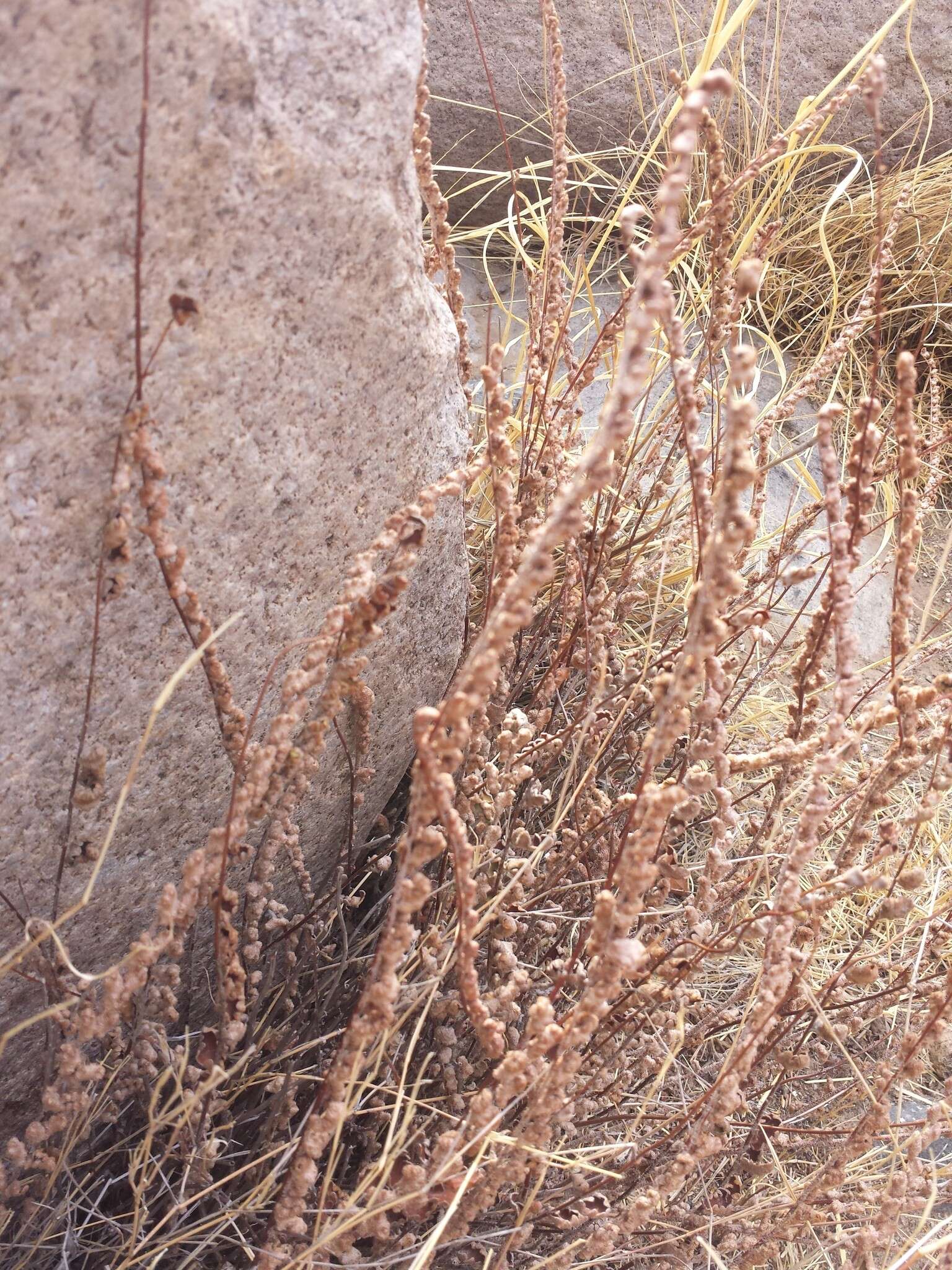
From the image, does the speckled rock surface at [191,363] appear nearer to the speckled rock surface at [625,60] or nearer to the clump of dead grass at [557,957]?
the clump of dead grass at [557,957]

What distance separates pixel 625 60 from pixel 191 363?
2176mm

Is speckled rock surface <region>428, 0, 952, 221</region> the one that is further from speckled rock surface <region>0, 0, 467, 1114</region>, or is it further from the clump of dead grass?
speckled rock surface <region>0, 0, 467, 1114</region>

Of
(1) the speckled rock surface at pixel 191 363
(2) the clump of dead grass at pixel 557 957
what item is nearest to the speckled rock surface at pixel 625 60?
(2) the clump of dead grass at pixel 557 957

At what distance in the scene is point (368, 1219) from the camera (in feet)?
2.93

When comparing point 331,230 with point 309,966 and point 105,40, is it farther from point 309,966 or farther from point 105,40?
point 309,966

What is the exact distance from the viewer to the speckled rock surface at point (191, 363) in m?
0.74

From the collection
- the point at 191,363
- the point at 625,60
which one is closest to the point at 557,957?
the point at 191,363

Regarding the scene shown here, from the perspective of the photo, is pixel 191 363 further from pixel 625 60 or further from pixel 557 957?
pixel 625 60

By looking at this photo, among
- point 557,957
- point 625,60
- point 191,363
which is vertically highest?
point 625,60

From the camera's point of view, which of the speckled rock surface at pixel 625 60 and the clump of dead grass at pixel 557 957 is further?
the speckled rock surface at pixel 625 60

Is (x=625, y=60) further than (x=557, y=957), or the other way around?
(x=625, y=60)

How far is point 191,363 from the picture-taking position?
0.84 metres

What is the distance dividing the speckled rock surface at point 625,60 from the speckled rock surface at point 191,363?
1.79 m

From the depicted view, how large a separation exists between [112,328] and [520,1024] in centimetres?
89
